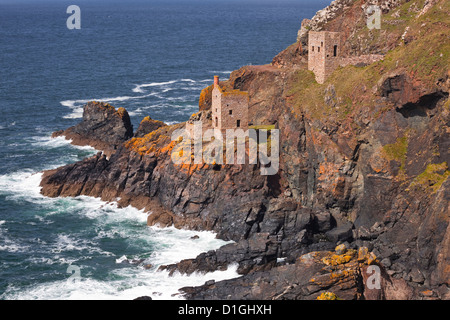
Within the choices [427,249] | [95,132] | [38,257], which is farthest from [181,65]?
[427,249]

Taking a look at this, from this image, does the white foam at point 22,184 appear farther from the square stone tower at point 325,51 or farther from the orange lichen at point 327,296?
the orange lichen at point 327,296

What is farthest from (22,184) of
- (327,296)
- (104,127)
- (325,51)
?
(327,296)

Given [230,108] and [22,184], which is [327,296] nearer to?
[230,108]

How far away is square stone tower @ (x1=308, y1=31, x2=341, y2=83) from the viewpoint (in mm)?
93188

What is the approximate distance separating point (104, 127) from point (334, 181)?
1983 inches

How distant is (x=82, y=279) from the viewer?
7412 centimetres

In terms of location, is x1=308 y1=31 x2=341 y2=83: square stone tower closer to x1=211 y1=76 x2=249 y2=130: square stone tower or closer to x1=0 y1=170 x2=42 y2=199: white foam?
x1=211 y1=76 x2=249 y2=130: square stone tower

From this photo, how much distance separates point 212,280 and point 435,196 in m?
26.5

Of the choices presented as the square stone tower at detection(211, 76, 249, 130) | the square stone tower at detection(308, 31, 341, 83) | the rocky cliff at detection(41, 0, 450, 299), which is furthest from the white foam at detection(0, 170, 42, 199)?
the square stone tower at detection(308, 31, 341, 83)

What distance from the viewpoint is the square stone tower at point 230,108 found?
8906 centimetres

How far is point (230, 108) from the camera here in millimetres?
89688

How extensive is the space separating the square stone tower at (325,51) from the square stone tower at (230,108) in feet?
41.7

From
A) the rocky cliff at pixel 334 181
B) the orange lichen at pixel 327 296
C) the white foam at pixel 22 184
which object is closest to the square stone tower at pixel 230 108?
the rocky cliff at pixel 334 181

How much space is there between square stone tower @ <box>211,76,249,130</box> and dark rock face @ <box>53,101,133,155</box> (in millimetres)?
29897
